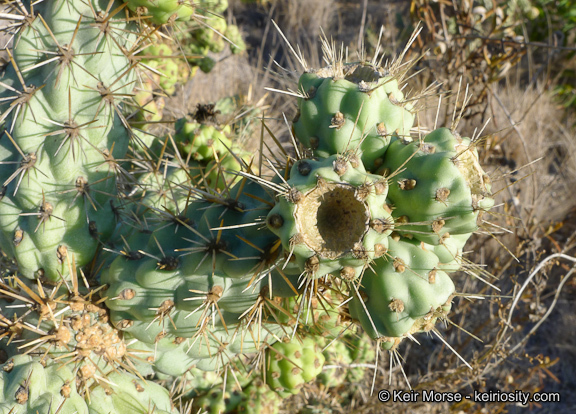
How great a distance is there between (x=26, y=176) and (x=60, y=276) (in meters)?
0.38

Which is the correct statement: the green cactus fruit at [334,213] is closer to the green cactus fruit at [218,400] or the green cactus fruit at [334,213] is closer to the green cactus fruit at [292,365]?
the green cactus fruit at [292,365]

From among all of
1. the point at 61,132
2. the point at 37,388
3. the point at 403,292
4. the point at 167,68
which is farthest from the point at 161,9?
the point at 167,68

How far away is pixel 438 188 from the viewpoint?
1215 millimetres

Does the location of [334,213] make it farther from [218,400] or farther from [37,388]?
[218,400]

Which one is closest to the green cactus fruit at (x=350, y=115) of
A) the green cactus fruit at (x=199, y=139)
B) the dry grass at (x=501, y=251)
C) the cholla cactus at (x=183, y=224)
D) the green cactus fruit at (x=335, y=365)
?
the cholla cactus at (x=183, y=224)

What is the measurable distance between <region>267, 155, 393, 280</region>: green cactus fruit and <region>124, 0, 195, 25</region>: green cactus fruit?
0.74 meters

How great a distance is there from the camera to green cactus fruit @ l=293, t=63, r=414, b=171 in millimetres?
1372

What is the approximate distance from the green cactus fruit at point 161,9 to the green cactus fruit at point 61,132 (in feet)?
0.26

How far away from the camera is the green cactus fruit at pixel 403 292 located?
51.7 inches

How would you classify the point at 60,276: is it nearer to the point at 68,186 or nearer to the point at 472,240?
the point at 68,186

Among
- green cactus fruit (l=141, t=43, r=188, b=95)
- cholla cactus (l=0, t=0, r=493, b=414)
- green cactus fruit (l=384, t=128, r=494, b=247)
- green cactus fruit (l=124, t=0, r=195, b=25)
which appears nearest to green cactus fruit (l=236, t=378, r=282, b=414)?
cholla cactus (l=0, t=0, r=493, b=414)

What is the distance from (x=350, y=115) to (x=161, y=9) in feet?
2.35

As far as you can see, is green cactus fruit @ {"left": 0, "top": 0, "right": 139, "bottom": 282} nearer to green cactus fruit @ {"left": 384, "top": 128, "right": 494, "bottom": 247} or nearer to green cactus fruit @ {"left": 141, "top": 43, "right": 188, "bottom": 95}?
green cactus fruit @ {"left": 384, "top": 128, "right": 494, "bottom": 247}

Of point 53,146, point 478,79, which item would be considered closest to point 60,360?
point 53,146
